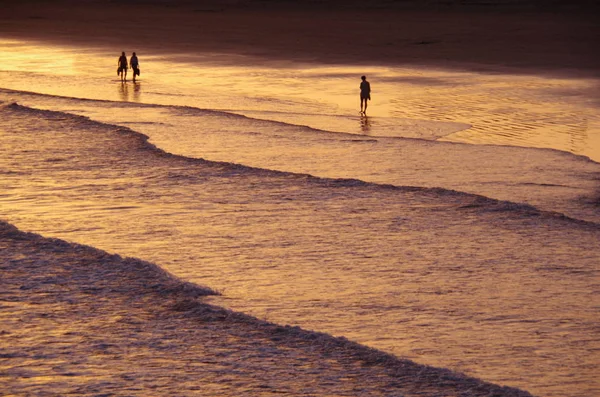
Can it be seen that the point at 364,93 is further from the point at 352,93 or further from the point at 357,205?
the point at 357,205

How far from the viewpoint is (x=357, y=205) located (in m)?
14.2

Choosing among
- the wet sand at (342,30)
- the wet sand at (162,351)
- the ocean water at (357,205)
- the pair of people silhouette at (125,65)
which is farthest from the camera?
the wet sand at (342,30)

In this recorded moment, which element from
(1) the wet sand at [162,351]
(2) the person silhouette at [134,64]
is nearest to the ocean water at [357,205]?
(1) the wet sand at [162,351]

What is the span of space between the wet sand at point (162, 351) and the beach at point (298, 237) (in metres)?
0.02

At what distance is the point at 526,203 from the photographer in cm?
1452

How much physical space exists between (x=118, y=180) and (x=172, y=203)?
1.66 meters

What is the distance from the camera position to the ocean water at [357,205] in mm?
9641

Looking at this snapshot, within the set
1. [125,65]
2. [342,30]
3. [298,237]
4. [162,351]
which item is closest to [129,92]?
[125,65]

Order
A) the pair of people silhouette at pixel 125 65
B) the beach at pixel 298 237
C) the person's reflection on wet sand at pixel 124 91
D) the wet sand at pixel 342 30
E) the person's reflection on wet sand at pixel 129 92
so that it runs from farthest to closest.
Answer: the wet sand at pixel 342 30 → the pair of people silhouette at pixel 125 65 → the person's reflection on wet sand at pixel 124 91 → the person's reflection on wet sand at pixel 129 92 → the beach at pixel 298 237

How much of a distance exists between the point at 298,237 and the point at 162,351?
3.86 m

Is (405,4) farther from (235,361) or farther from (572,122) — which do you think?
(235,361)

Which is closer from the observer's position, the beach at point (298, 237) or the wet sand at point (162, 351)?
the wet sand at point (162, 351)

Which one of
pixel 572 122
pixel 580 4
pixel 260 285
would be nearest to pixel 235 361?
pixel 260 285

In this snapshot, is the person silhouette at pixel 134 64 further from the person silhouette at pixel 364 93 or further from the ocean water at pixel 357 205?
the person silhouette at pixel 364 93
